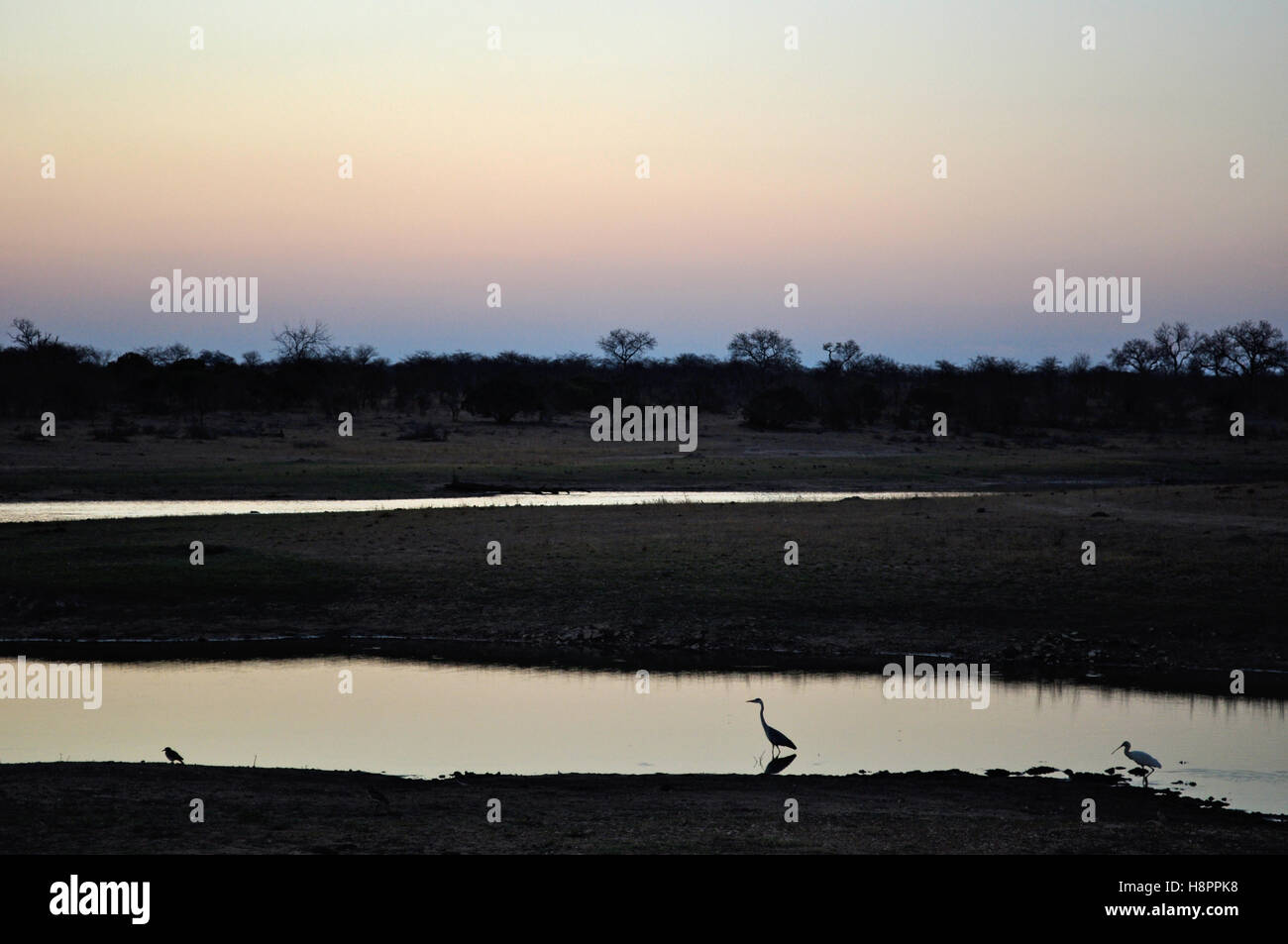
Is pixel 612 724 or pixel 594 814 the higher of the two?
pixel 594 814

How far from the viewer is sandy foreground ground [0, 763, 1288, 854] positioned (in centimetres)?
1089

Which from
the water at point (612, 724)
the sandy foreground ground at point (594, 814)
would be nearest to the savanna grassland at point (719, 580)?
the water at point (612, 724)

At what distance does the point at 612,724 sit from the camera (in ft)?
61.4

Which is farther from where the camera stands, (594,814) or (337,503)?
(337,503)

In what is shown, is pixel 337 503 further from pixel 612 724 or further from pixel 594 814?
pixel 594 814

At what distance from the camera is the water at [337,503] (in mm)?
40375

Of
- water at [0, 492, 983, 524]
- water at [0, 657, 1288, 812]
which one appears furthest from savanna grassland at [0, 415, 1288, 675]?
water at [0, 492, 983, 524]

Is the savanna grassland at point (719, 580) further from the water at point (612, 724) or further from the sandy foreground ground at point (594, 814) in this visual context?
the sandy foreground ground at point (594, 814)

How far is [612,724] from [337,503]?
2914cm

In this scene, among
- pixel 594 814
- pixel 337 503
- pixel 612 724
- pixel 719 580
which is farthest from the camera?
pixel 337 503

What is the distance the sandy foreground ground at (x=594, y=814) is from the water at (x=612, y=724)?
142 cm

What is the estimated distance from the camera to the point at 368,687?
2133 cm

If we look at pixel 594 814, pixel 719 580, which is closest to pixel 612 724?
pixel 594 814

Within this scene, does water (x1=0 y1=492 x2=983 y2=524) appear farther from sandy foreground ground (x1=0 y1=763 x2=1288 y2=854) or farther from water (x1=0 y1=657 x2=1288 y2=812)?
sandy foreground ground (x1=0 y1=763 x2=1288 y2=854)
